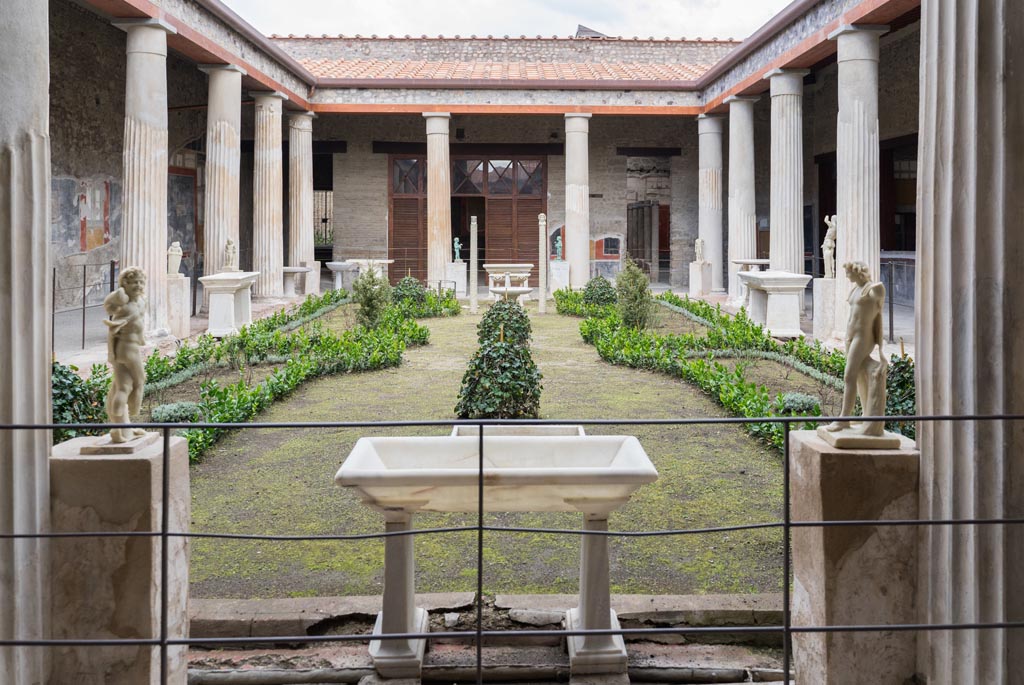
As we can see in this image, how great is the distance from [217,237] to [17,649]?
40.9ft

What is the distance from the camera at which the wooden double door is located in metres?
23.8

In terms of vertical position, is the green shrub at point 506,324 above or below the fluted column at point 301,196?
below

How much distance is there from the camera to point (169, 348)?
11289mm

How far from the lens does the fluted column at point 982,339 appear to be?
291 cm

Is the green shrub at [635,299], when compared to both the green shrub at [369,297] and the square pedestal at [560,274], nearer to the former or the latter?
the green shrub at [369,297]

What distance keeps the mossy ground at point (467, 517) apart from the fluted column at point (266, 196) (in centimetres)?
900

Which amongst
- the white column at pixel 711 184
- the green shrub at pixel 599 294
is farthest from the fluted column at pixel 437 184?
the white column at pixel 711 184

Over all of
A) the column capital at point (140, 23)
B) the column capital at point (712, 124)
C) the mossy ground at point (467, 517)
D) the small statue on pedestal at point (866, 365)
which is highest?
the column capital at point (712, 124)

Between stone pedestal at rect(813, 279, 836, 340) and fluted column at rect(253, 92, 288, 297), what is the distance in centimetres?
968

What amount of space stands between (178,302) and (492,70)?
1197cm

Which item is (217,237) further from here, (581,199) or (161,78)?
(581,199)

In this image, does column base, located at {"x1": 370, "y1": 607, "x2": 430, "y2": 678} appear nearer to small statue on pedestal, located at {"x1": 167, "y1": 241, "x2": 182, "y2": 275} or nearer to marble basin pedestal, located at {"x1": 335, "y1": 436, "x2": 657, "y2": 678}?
marble basin pedestal, located at {"x1": 335, "y1": 436, "x2": 657, "y2": 678}

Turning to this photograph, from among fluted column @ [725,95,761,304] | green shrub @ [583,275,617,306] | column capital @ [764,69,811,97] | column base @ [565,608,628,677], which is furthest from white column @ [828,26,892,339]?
column base @ [565,608,628,677]

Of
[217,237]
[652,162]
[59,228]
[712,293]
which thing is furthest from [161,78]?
[652,162]
